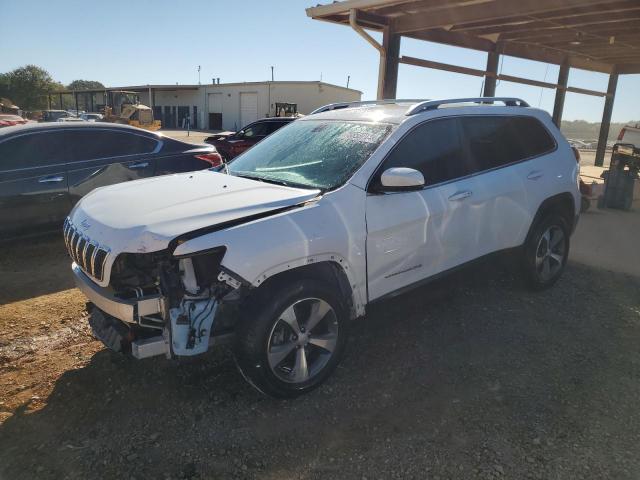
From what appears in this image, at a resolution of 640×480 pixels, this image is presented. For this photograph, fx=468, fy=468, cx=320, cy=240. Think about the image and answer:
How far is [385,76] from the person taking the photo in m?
9.10

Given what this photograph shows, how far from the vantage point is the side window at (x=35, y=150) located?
521cm

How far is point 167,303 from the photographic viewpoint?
258cm

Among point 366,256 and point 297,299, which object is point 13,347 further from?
point 366,256

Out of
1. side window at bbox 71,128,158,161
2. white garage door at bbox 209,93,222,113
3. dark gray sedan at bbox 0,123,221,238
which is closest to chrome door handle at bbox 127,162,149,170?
dark gray sedan at bbox 0,123,221,238

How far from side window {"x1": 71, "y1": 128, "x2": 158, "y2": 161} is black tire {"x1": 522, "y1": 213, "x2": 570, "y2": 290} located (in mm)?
4802

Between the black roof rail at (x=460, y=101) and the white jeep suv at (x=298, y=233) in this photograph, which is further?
the black roof rail at (x=460, y=101)

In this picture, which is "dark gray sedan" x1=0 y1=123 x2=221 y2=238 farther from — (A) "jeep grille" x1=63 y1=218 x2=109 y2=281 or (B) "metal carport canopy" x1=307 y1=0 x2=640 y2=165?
(B) "metal carport canopy" x1=307 y1=0 x2=640 y2=165

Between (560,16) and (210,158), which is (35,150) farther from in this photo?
(560,16)

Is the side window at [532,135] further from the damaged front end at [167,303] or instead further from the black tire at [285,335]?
the damaged front end at [167,303]

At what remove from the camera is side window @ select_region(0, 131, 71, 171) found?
521cm

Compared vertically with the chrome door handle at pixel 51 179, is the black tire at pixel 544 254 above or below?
below

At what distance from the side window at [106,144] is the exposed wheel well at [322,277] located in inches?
163

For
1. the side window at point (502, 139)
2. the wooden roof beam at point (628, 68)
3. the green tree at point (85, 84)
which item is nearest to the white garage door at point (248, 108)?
the wooden roof beam at point (628, 68)

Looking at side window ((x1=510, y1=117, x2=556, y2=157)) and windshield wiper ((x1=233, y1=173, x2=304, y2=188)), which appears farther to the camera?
side window ((x1=510, y1=117, x2=556, y2=157))
